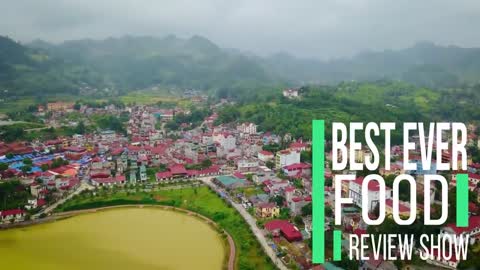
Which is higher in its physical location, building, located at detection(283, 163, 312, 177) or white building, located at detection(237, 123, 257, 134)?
white building, located at detection(237, 123, 257, 134)

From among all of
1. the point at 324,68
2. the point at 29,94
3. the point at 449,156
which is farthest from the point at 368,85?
the point at 324,68

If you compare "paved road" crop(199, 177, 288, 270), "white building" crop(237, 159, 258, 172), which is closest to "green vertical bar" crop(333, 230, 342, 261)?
"paved road" crop(199, 177, 288, 270)

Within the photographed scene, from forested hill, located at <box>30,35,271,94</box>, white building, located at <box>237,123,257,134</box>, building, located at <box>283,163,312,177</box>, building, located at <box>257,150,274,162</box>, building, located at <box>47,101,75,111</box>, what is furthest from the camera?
forested hill, located at <box>30,35,271,94</box>

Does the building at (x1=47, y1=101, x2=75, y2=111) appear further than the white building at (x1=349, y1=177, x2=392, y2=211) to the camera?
Yes

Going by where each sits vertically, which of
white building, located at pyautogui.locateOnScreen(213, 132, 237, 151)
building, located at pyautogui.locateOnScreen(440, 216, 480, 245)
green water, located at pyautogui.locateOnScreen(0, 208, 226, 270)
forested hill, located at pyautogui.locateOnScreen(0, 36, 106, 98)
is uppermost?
forested hill, located at pyautogui.locateOnScreen(0, 36, 106, 98)

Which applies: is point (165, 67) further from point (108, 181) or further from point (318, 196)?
point (318, 196)

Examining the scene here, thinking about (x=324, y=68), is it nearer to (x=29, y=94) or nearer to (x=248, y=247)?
(x=29, y=94)

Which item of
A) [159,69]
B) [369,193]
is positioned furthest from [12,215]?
[159,69]

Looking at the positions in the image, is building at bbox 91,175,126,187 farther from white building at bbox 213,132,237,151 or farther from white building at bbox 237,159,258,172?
white building at bbox 213,132,237,151
